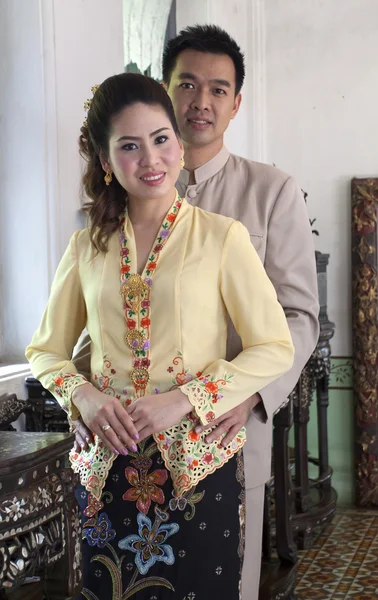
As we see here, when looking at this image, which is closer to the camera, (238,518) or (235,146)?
(238,518)

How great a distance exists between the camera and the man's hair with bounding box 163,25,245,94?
247cm

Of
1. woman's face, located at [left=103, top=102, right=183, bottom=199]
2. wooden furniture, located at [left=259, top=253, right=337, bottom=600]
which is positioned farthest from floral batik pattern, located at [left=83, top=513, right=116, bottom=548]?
wooden furniture, located at [left=259, top=253, right=337, bottom=600]

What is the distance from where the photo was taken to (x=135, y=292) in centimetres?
183

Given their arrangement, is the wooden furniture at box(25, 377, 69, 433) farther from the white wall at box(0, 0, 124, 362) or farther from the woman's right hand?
the woman's right hand

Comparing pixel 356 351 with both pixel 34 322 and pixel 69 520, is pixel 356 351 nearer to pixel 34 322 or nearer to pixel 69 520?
pixel 34 322

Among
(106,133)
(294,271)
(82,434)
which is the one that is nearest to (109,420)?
(82,434)

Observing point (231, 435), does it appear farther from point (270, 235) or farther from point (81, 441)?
point (270, 235)

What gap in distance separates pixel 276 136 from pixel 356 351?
4.46 feet

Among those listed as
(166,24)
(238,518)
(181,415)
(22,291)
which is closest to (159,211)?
(181,415)

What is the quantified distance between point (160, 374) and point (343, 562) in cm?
270

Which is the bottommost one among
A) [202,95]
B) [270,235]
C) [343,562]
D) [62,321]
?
[343,562]

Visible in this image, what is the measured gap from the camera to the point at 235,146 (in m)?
4.68

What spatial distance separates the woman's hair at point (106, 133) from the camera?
1849mm

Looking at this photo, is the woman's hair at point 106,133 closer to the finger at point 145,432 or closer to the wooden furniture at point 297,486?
the finger at point 145,432
